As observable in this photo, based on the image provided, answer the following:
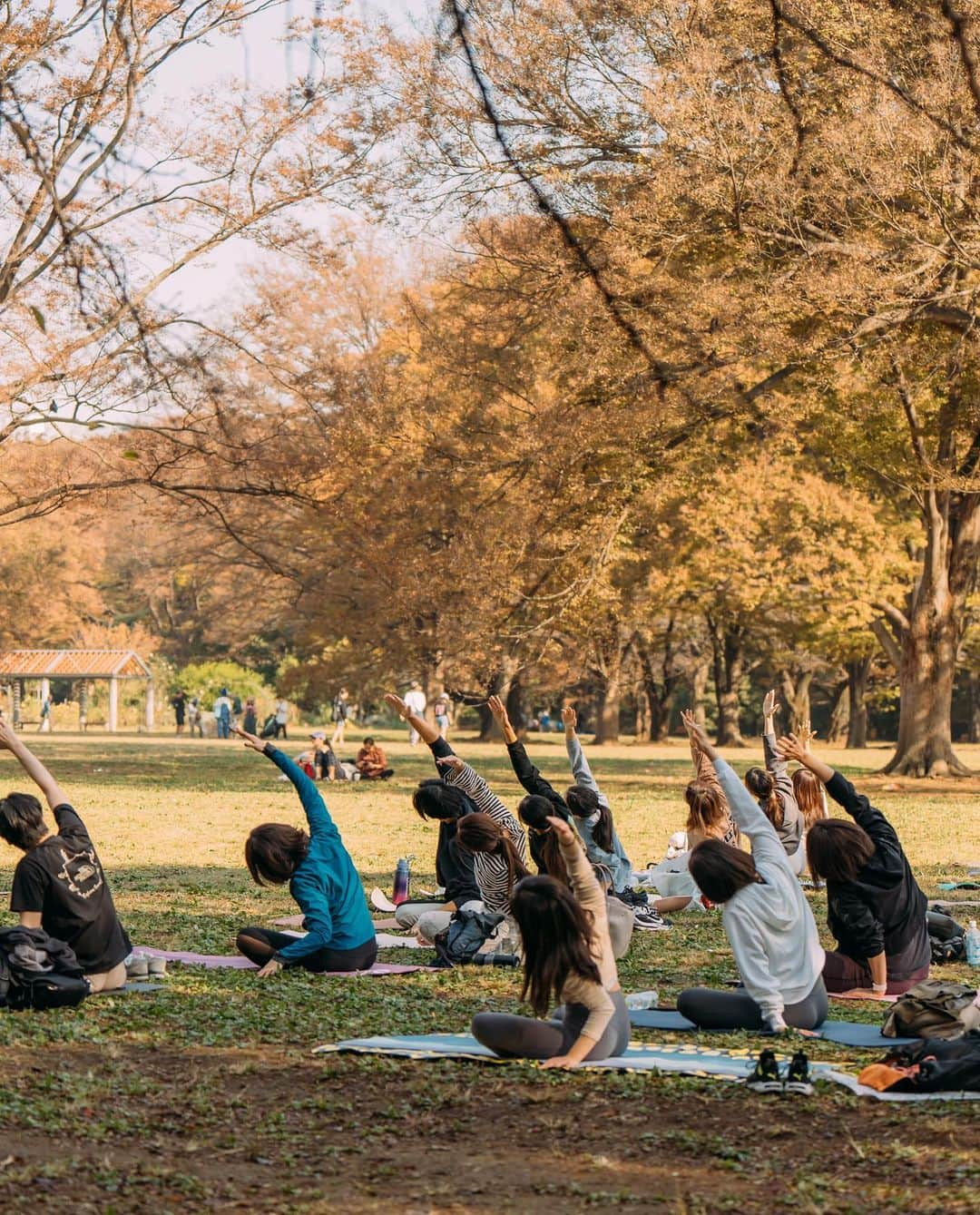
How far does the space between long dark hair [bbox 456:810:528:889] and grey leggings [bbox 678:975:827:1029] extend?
1.99 metres

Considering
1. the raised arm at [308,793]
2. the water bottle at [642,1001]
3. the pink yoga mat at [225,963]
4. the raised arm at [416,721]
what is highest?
the raised arm at [416,721]

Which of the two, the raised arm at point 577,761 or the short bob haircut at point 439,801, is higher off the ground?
the raised arm at point 577,761

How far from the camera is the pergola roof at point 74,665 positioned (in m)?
57.9

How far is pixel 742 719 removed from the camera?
72.7m

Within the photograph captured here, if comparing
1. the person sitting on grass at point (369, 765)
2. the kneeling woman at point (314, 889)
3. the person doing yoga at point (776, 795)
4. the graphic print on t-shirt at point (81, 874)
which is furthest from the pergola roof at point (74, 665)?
the graphic print on t-shirt at point (81, 874)

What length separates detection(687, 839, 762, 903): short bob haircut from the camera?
6.51 m

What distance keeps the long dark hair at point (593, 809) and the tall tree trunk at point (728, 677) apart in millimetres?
43148

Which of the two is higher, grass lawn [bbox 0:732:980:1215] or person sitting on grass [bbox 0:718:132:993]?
person sitting on grass [bbox 0:718:132:993]

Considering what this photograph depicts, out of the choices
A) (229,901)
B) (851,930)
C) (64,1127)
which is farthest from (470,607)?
(64,1127)

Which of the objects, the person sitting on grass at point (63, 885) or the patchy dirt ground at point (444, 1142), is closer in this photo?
the patchy dirt ground at point (444, 1142)

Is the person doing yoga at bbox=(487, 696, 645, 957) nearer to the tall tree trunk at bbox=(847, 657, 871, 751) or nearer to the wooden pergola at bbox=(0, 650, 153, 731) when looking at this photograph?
the tall tree trunk at bbox=(847, 657, 871, 751)

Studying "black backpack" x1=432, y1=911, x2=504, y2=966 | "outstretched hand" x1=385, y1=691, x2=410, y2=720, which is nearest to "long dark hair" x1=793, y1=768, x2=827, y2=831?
"outstretched hand" x1=385, y1=691, x2=410, y2=720

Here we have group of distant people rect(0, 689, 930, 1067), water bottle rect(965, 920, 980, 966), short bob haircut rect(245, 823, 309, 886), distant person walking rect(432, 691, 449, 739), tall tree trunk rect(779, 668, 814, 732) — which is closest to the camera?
group of distant people rect(0, 689, 930, 1067)

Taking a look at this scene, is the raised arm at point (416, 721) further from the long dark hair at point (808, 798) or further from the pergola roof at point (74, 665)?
the pergola roof at point (74, 665)
